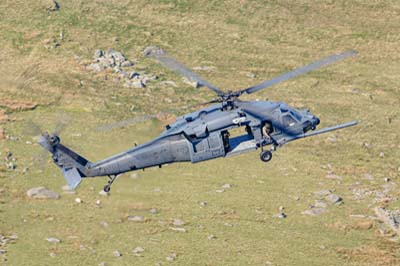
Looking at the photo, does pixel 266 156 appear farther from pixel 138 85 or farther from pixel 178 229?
pixel 138 85

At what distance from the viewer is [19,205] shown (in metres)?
52.6

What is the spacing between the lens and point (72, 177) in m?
41.9

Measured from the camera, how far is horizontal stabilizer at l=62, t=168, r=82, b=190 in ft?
137

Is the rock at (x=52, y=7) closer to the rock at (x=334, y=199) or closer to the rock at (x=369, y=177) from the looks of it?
the rock at (x=369, y=177)

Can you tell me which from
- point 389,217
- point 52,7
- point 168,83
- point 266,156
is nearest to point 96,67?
point 168,83

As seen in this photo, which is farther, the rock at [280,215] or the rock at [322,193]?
the rock at [322,193]

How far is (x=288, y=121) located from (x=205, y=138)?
14.2ft

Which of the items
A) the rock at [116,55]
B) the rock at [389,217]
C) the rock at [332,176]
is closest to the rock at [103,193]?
the rock at [332,176]

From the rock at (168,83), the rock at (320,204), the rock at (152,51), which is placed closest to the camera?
the rock at (320,204)

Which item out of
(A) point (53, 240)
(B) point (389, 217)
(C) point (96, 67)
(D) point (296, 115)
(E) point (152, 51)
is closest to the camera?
(D) point (296, 115)

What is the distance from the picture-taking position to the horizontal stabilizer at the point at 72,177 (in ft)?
137

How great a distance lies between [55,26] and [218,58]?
14.5 metres

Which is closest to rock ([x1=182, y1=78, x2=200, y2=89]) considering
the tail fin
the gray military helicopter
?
the gray military helicopter

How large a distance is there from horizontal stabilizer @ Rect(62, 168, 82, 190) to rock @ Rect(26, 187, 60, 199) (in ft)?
38.1
